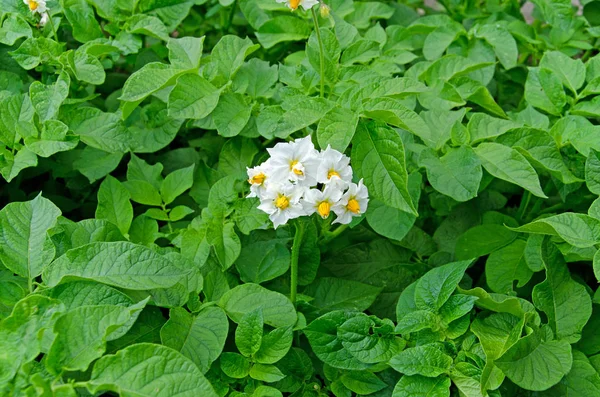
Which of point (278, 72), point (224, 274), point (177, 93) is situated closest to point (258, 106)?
point (278, 72)

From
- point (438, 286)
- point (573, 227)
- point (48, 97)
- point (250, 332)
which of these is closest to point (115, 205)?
point (48, 97)

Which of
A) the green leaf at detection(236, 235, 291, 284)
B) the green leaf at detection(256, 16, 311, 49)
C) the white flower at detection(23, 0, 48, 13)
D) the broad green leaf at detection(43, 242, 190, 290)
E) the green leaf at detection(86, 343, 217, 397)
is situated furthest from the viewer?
the green leaf at detection(256, 16, 311, 49)

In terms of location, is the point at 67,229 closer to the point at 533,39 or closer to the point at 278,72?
the point at 278,72

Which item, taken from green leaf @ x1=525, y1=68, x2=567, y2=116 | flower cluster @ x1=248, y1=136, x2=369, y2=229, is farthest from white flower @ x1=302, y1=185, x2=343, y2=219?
green leaf @ x1=525, y1=68, x2=567, y2=116

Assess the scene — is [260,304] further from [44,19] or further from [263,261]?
[44,19]

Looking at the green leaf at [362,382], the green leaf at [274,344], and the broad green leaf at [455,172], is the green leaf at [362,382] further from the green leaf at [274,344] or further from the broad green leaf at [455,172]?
the broad green leaf at [455,172]

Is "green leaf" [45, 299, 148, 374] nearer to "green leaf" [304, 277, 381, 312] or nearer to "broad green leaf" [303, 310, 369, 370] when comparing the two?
"broad green leaf" [303, 310, 369, 370]
